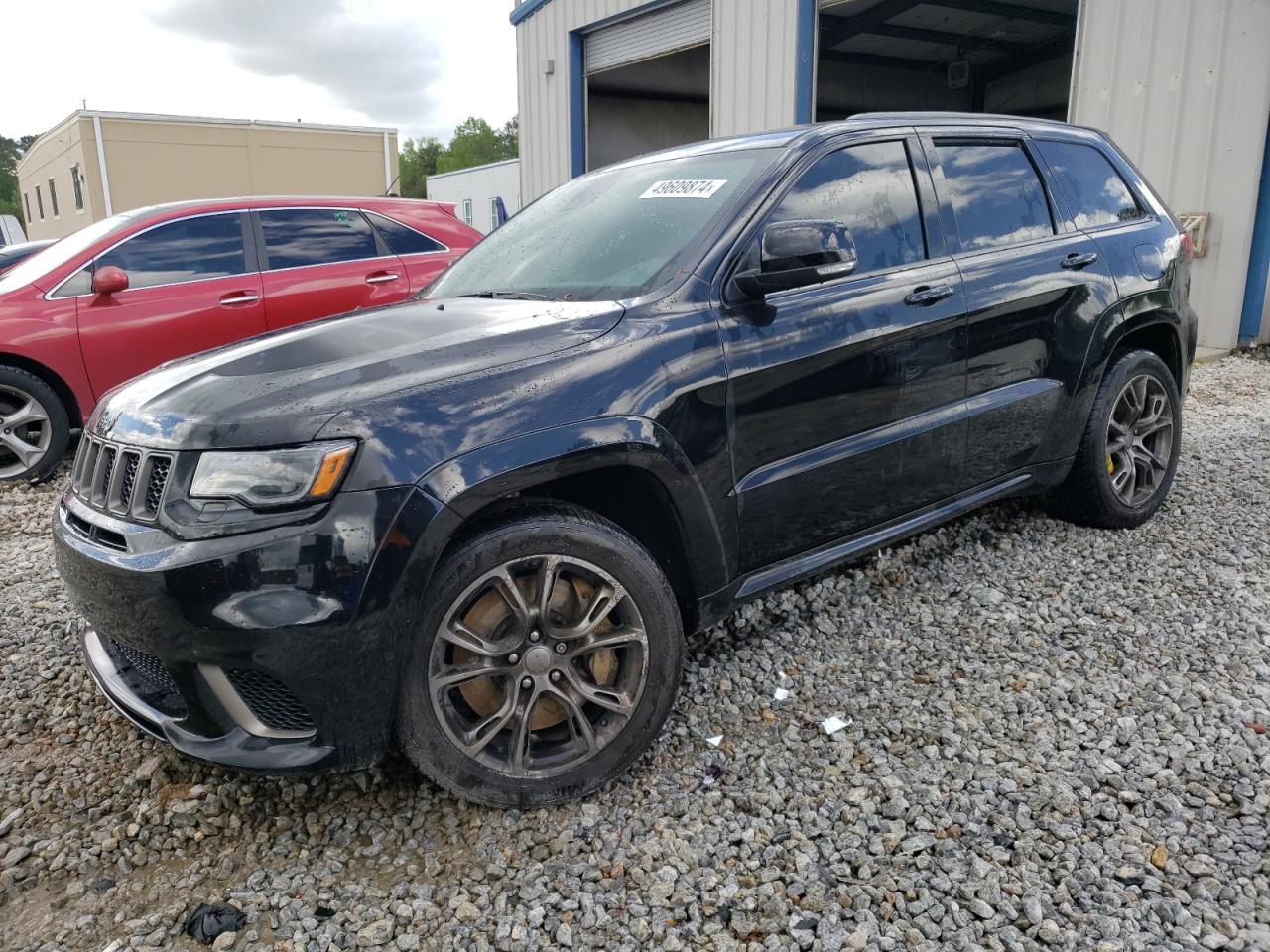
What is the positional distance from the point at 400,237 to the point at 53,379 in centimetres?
246

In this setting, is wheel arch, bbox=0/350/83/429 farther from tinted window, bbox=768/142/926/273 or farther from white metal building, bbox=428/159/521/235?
white metal building, bbox=428/159/521/235

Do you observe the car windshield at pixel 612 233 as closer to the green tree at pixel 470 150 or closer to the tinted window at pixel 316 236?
the tinted window at pixel 316 236

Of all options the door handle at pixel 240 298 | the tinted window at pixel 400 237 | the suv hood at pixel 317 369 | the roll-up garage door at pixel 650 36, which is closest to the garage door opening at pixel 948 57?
the roll-up garage door at pixel 650 36

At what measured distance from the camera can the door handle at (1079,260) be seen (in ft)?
12.4

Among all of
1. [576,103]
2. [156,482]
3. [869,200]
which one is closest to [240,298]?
[156,482]

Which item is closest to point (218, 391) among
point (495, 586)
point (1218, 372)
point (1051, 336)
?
point (495, 586)

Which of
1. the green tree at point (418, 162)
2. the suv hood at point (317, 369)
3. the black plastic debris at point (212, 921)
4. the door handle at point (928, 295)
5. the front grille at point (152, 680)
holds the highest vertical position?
the green tree at point (418, 162)

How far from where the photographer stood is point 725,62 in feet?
37.6

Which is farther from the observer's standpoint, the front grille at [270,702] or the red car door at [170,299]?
the red car door at [170,299]

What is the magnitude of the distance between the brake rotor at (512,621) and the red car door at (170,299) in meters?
4.36

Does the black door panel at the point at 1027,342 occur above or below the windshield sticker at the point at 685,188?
below

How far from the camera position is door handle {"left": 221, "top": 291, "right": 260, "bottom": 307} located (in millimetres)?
6176

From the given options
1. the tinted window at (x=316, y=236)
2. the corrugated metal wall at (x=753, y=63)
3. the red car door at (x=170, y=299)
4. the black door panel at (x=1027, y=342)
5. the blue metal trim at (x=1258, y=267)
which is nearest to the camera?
the black door panel at (x=1027, y=342)

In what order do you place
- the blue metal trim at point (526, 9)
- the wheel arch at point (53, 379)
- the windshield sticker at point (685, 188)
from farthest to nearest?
the blue metal trim at point (526, 9)
the wheel arch at point (53, 379)
the windshield sticker at point (685, 188)
